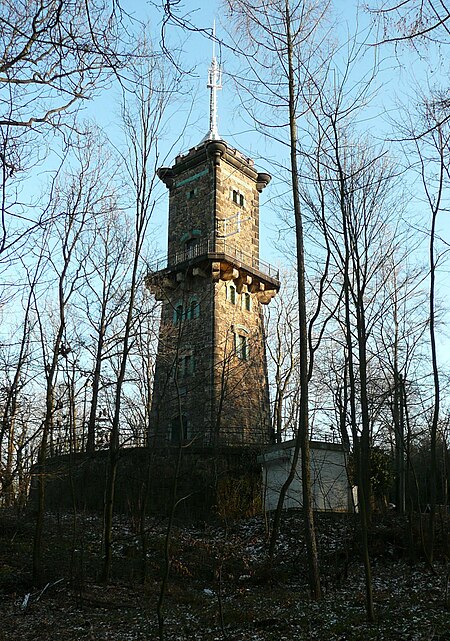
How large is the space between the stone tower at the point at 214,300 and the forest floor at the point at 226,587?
21.2ft

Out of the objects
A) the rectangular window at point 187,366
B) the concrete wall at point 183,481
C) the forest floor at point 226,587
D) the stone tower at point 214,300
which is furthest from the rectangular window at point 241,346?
the forest floor at point 226,587

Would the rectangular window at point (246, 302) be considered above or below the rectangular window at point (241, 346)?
above

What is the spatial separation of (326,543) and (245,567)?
2.76m

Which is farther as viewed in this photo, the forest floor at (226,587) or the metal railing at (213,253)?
the metal railing at (213,253)

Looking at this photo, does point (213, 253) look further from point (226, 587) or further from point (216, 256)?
point (226, 587)

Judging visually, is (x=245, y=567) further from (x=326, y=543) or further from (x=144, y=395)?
(x=144, y=395)

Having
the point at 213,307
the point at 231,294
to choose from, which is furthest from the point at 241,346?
the point at 231,294

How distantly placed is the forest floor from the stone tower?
6.46 metres

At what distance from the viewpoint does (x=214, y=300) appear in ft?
83.7

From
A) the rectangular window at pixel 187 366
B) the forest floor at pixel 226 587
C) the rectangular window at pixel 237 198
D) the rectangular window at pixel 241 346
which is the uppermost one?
the rectangular window at pixel 237 198

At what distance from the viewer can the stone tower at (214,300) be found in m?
23.9

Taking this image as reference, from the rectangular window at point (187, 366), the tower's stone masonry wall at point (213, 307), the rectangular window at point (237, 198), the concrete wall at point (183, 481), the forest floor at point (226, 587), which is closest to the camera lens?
the forest floor at point (226, 587)

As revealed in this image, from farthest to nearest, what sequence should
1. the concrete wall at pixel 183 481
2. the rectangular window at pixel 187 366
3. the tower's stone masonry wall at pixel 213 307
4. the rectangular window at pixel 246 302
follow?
the rectangular window at pixel 246 302
the rectangular window at pixel 187 366
the tower's stone masonry wall at pixel 213 307
the concrete wall at pixel 183 481

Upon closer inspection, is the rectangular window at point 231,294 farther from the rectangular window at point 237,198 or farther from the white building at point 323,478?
the white building at point 323,478
